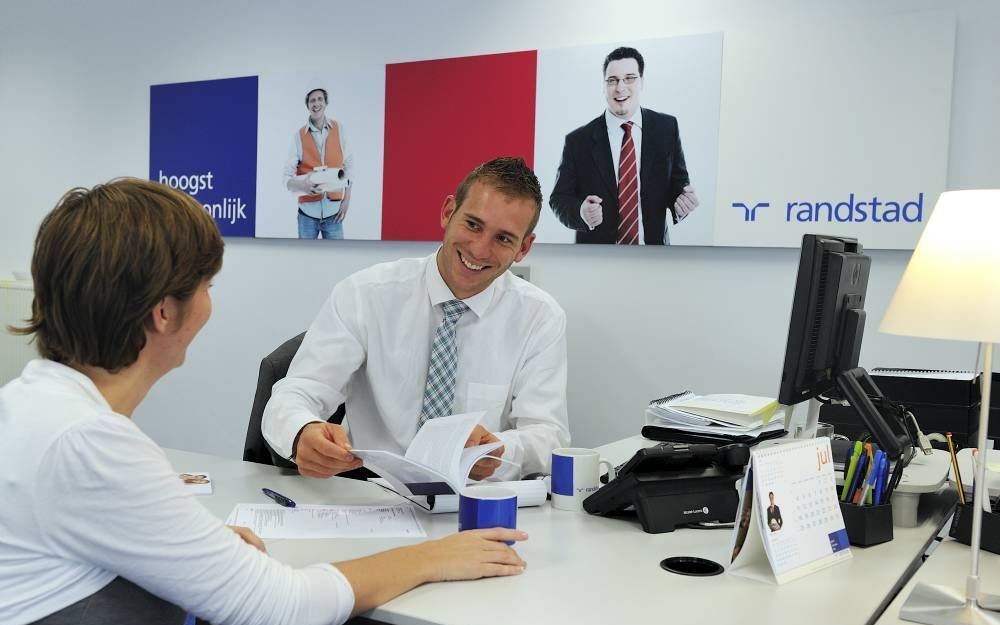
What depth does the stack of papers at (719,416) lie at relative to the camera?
73.2 inches

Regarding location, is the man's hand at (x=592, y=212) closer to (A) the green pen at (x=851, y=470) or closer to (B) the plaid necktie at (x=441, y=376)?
(B) the plaid necktie at (x=441, y=376)

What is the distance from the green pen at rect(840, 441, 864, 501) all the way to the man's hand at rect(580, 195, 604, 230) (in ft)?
5.72

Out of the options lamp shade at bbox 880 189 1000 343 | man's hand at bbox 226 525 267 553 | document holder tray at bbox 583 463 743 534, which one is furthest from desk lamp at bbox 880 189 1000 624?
man's hand at bbox 226 525 267 553

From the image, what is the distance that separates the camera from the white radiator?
4.38 meters

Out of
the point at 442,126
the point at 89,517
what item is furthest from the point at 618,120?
the point at 89,517

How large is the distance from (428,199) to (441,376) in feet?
4.68

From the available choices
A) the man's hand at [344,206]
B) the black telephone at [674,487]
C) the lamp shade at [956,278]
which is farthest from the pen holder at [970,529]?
the man's hand at [344,206]

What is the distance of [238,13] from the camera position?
156 inches

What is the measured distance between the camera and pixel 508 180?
223cm

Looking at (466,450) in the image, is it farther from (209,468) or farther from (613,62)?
(613,62)

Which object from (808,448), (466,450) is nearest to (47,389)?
(466,450)

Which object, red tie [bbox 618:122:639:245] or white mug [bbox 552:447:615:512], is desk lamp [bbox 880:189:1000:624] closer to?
white mug [bbox 552:447:615:512]

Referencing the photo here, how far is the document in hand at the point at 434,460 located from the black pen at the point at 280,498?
172mm

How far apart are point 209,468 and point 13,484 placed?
0.97 meters
